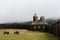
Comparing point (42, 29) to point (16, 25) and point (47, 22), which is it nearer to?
point (47, 22)

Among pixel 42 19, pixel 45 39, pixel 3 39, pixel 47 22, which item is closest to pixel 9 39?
pixel 3 39

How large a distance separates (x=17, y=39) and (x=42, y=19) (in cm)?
1150

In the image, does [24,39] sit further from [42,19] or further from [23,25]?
[23,25]

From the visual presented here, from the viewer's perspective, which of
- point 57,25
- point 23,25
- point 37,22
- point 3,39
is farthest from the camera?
point 23,25

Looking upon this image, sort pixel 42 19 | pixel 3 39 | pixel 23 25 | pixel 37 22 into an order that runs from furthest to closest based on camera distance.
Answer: pixel 23 25
pixel 37 22
pixel 42 19
pixel 3 39

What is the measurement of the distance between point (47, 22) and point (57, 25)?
7.74m

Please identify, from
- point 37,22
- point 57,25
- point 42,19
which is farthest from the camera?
point 37,22

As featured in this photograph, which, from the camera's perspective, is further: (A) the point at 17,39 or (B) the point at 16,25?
(B) the point at 16,25

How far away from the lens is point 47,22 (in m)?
28.0

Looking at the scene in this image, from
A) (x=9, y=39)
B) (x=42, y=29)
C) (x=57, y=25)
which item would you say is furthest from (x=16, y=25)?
(x=9, y=39)

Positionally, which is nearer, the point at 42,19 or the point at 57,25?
the point at 57,25

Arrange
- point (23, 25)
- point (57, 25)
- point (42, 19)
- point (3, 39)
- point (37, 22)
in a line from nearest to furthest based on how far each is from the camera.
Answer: point (3, 39), point (57, 25), point (42, 19), point (37, 22), point (23, 25)

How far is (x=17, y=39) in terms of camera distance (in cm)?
1519

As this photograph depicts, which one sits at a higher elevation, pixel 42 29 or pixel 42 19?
pixel 42 19
